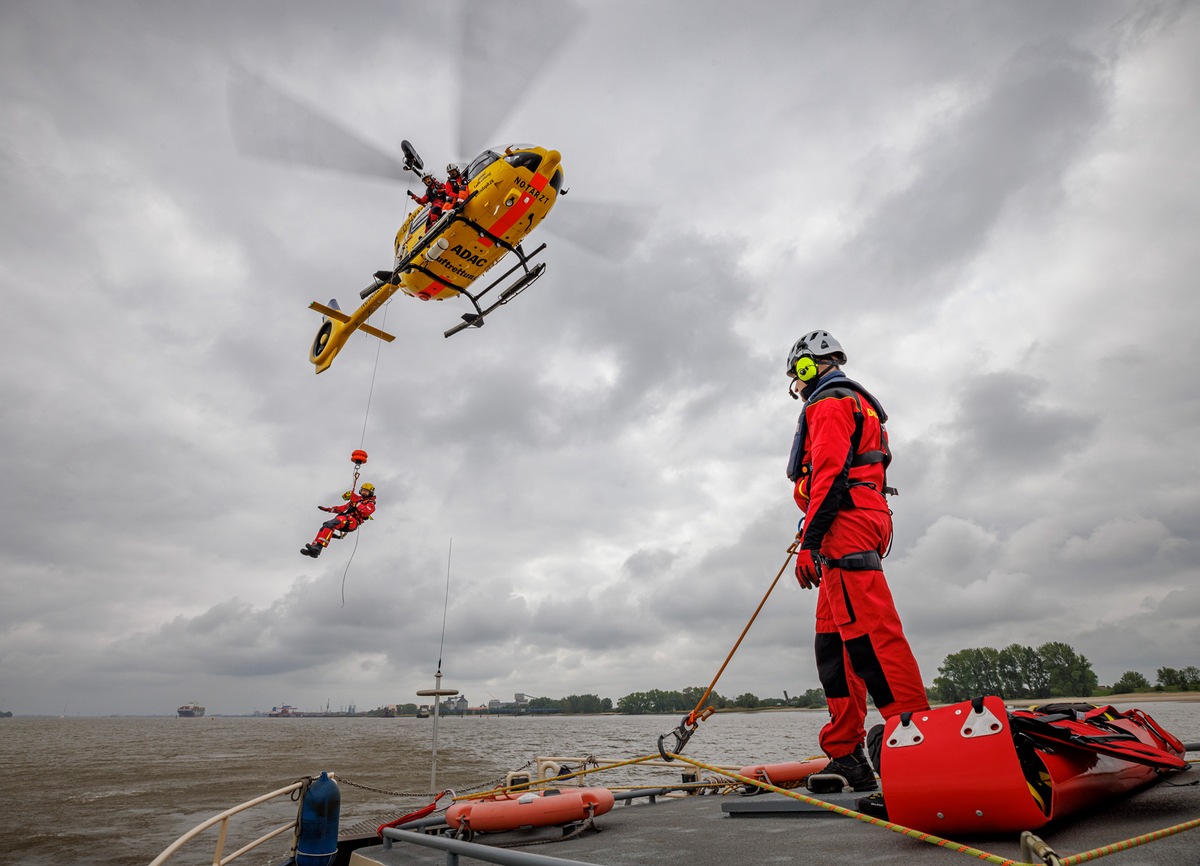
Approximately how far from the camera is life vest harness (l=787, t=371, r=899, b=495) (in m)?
3.67

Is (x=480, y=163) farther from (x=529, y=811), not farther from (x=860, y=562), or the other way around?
(x=529, y=811)

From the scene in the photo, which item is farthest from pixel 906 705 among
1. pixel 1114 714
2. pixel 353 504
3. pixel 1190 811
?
pixel 353 504

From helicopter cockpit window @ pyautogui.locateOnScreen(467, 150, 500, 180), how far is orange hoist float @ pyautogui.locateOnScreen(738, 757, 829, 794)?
10.9 m

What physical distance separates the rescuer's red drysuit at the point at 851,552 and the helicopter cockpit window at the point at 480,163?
32.0ft

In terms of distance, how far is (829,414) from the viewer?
3.63 meters

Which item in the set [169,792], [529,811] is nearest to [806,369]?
[529,811]

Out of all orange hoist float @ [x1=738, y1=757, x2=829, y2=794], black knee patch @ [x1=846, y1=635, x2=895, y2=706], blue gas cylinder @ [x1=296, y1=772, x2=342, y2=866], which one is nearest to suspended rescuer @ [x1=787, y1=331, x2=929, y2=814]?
black knee patch @ [x1=846, y1=635, x2=895, y2=706]

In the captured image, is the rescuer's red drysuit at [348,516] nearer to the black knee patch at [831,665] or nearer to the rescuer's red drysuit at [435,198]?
the rescuer's red drysuit at [435,198]

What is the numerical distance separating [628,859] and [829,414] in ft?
8.19

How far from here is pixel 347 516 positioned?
13297mm

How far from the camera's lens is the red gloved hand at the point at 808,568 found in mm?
3498

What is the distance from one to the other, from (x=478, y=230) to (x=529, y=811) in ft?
34.4

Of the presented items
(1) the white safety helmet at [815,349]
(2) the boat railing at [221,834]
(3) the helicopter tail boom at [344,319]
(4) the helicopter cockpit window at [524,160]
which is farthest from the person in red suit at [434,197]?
(2) the boat railing at [221,834]

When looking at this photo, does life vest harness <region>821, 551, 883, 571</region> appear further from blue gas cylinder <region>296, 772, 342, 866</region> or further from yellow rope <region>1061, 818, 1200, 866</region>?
blue gas cylinder <region>296, 772, 342, 866</region>
